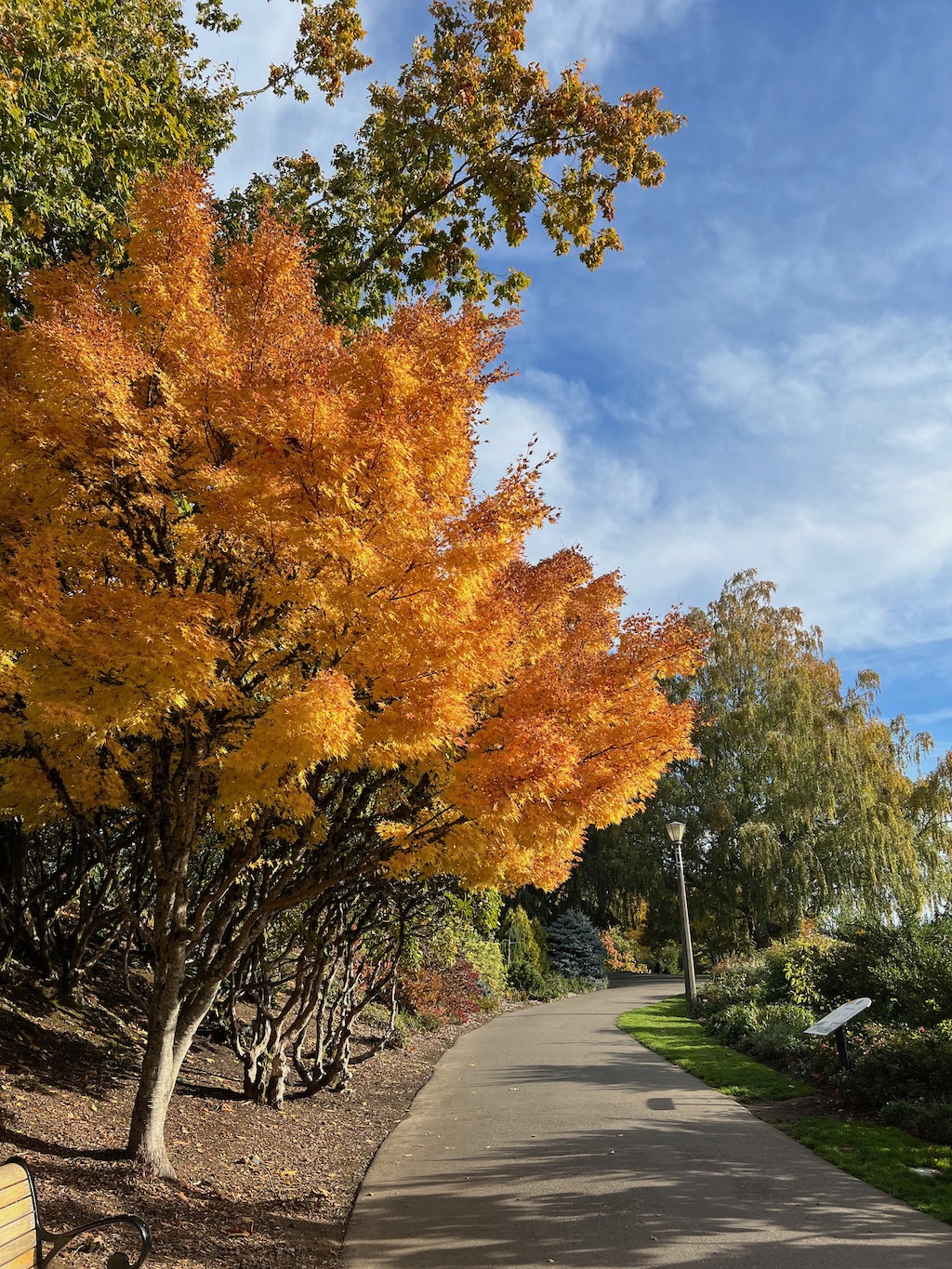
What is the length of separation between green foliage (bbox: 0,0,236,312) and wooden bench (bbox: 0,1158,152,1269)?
20.0 ft

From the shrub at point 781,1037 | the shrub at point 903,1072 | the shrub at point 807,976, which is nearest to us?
the shrub at point 903,1072

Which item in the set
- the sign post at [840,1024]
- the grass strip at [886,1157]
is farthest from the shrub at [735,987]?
the grass strip at [886,1157]

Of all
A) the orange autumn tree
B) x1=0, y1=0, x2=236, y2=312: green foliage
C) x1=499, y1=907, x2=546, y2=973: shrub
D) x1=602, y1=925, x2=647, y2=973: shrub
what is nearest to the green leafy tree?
x1=0, y1=0, x2=236, y2=312: green foliage

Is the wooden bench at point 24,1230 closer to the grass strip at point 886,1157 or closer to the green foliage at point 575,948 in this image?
the grass strip at point 886,1157

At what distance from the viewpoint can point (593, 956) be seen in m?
27.3

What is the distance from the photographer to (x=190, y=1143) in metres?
7.09

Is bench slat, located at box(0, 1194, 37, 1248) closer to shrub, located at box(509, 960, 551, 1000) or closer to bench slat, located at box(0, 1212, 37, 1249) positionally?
bench slat, located at box(0, 1212, 37, 1249)

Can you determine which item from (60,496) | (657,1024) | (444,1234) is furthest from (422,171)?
(657,1024)

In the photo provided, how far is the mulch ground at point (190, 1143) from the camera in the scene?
5098mm

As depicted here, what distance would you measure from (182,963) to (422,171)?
354 inches

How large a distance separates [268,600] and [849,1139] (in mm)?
6965

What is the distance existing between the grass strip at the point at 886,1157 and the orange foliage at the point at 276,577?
132 inches

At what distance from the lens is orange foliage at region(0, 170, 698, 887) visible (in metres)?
4.68

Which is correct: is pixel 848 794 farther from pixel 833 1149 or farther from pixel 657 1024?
pixel 833 1149
